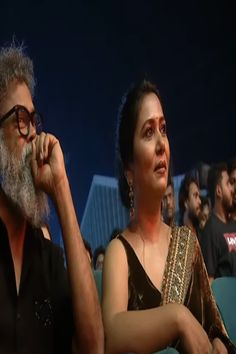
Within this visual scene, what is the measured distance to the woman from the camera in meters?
1.20

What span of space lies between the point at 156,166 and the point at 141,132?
88mm

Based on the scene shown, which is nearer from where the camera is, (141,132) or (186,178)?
(141,132)

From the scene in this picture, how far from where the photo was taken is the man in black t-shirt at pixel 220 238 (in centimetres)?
270

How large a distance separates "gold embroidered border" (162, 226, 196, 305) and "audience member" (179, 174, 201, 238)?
1.84m

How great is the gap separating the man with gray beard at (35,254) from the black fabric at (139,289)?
13 cm

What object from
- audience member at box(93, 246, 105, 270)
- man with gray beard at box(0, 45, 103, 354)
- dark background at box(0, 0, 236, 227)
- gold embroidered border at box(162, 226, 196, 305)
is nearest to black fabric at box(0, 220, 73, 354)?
man with gray beard at box(0, 45, 103, 354)

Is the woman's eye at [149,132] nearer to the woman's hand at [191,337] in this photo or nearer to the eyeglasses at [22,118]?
the eyeglasses at [22,118]

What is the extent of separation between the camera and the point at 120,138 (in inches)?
56.9

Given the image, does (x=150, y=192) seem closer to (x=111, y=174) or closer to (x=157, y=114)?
(x=157, y=114)

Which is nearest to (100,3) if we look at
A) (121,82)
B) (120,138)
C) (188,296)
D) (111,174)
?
(121,82)

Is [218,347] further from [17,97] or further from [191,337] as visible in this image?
[17,97]

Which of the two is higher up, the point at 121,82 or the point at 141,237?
the point at 121,82

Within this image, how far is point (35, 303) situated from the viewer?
1189mm

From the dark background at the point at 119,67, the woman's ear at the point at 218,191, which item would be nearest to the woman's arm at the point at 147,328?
the dark background at the point at 119,67
